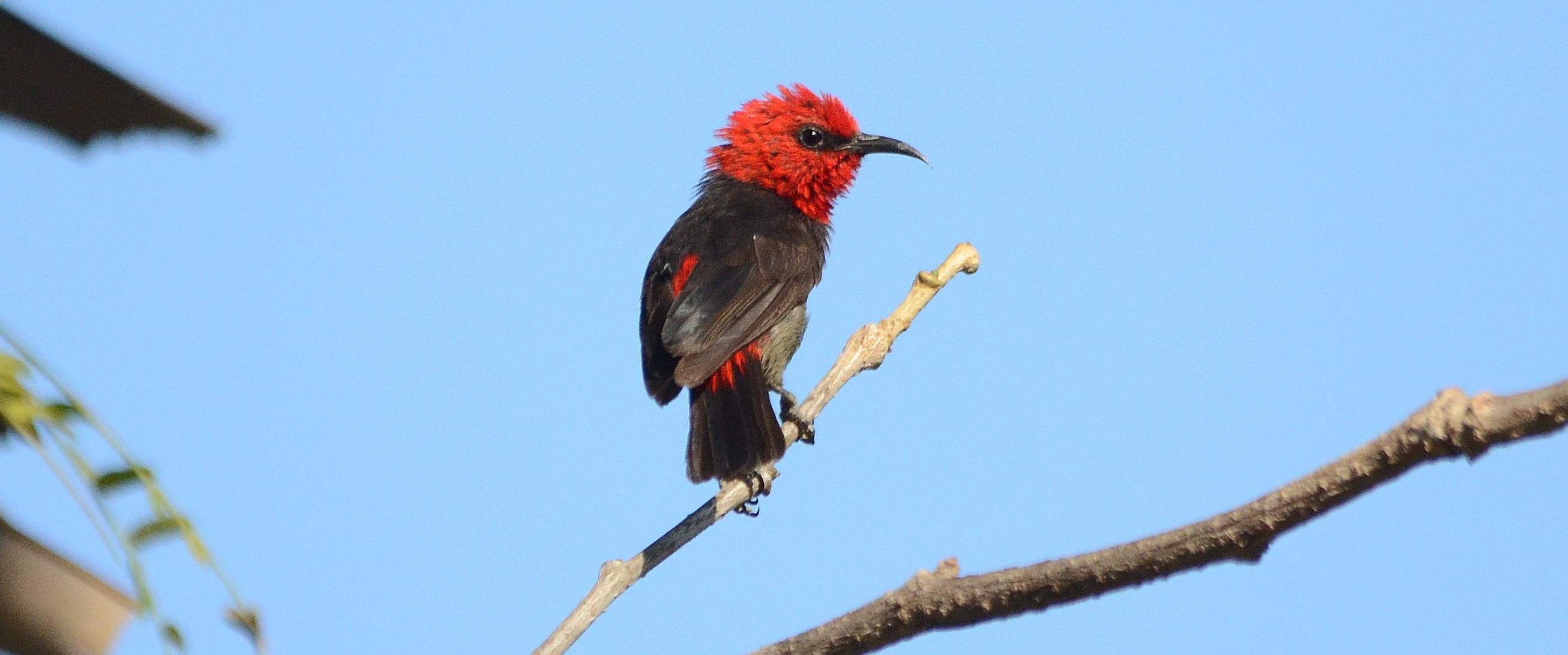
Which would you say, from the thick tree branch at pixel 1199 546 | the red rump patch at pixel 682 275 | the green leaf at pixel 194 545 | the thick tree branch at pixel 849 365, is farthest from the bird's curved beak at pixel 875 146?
the green leaf at pixel 194 545

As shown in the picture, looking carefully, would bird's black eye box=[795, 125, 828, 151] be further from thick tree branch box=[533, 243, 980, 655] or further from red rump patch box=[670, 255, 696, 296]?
thick tree branch box=[533, 243, 980, 655]

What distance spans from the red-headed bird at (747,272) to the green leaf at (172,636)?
386 centimetres

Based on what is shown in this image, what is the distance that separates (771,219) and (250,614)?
5880mm

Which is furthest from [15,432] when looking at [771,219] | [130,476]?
[771,219]

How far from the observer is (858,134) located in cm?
742

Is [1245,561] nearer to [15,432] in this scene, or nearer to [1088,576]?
[1088,576]

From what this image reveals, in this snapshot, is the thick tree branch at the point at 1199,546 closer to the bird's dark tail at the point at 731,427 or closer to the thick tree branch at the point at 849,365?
the thick tree branch at the point at 849,365

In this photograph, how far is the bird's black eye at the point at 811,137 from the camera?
7.34 m

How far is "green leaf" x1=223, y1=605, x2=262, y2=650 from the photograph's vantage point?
2.99ft

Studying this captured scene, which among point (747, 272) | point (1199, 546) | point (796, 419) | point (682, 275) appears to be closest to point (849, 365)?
point (796, 419)

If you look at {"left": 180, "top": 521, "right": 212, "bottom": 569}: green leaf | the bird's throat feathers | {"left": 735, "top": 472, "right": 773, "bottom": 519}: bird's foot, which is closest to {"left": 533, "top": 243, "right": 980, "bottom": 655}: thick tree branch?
{"left": 735, "top": 472, "right": 773, "bottom": 519}: bird's foot

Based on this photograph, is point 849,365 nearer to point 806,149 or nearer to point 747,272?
point 747,272

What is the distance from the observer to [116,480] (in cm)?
96

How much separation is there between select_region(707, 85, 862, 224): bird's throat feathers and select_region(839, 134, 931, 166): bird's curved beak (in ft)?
0.11
